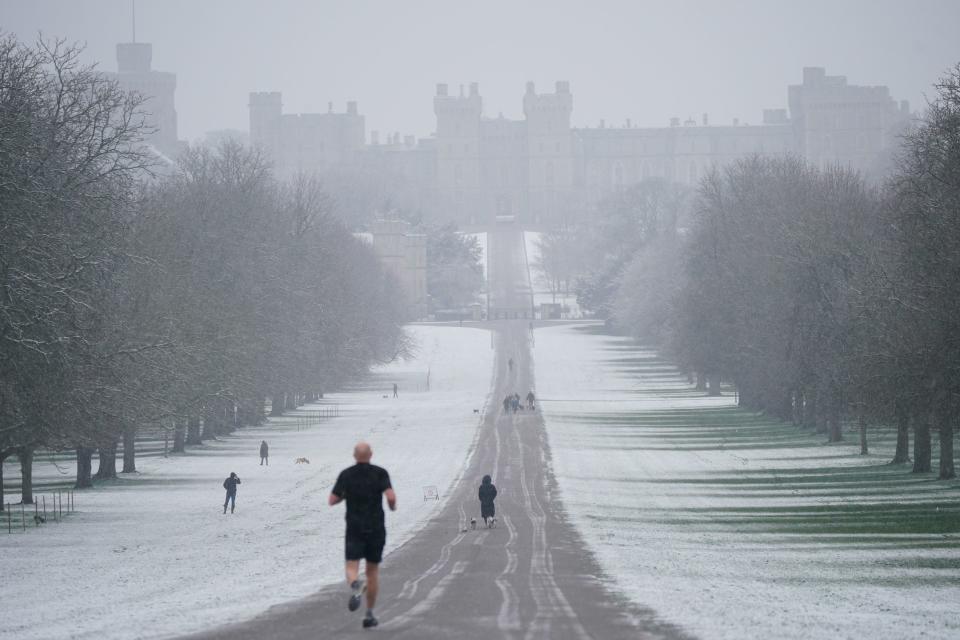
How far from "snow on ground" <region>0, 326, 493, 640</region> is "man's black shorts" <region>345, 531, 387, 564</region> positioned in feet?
6.10

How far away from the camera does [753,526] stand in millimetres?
30109

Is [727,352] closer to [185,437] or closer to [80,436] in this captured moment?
[185,437]

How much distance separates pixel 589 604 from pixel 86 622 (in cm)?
544

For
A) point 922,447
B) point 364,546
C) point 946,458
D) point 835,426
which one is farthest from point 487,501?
point 835,426

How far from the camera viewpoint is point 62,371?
1195 inches

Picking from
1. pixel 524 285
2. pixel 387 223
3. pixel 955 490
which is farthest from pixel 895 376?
pixel 524 285

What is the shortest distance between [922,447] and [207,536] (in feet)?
63.0

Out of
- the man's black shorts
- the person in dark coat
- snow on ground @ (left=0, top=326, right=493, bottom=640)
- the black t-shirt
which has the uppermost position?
the black t-shirt

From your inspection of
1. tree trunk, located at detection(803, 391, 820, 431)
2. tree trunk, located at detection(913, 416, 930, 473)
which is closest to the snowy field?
tree trunk, located at detection(803, 391, 820, 431)

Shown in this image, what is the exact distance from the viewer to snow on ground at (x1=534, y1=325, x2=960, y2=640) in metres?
17.5

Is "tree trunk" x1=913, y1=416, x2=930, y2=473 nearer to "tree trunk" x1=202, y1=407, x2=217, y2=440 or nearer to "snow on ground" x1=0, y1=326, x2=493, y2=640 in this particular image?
"snow on ground" x1=0, y1=326, x2=493, y2=640

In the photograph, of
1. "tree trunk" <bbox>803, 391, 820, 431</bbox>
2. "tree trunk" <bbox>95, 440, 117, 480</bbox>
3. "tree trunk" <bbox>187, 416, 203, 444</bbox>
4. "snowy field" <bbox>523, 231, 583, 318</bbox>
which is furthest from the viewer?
"snowy field" <bbox>523, 231, 583, 318</bbox>

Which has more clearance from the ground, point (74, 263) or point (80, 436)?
point (74, 263)

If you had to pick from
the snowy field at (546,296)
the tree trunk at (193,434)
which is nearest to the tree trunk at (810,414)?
the tree trunk at (193,434)
